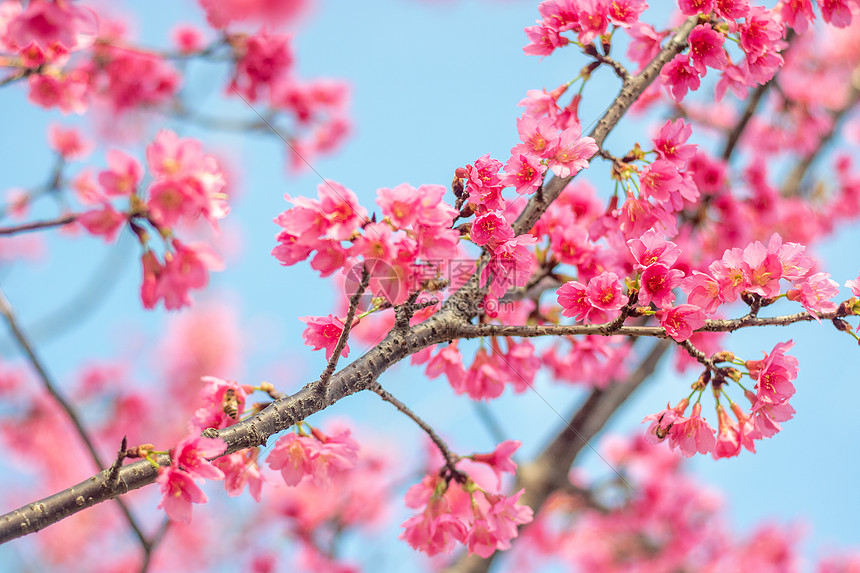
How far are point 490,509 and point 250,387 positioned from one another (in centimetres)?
85

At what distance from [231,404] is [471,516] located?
86cm

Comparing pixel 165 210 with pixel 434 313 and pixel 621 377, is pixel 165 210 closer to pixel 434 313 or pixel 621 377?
pixel 434 313

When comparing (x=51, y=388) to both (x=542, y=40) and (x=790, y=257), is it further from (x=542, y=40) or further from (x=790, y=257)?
(x=790, y=257)

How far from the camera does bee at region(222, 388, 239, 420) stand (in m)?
1.76

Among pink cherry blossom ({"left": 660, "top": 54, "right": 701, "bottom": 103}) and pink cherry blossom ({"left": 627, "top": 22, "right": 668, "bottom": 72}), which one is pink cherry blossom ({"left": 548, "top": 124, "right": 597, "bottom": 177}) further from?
pink cherry blossom ({"left": 627, "top": 22, "right": 668, "bottom": 72})

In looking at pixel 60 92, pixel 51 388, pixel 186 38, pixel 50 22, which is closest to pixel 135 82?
pixel 186 38

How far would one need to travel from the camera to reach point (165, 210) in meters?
1.28

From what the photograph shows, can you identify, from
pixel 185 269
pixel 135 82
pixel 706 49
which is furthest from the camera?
pixel 135 82

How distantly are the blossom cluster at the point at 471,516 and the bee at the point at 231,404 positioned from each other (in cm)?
62

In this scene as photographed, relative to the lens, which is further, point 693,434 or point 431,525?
point 431,525

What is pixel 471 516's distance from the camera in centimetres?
196

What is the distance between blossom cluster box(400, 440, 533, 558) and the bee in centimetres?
62

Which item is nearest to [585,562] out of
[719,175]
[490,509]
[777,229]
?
[777,229]

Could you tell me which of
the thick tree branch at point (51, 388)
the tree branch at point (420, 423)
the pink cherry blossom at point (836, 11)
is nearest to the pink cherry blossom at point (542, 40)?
the pink cherry blossom at point (836, 11)
